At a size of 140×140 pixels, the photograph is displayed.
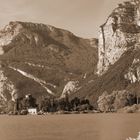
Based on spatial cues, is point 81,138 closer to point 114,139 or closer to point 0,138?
point 114,139

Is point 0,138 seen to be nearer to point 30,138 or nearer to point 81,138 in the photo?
point 30,138

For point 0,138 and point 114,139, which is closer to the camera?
point 114,139

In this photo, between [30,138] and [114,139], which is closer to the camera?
[114,139]

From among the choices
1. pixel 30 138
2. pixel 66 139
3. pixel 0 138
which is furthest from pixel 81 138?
→ pixel 0 138

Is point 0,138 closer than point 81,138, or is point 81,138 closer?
point 81,138

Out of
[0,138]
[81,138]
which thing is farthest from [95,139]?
[0,138]

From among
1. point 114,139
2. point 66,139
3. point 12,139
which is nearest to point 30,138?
point 12,139

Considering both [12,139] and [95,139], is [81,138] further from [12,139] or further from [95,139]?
[12,139]

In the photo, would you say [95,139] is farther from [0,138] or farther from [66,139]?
[0,138]
